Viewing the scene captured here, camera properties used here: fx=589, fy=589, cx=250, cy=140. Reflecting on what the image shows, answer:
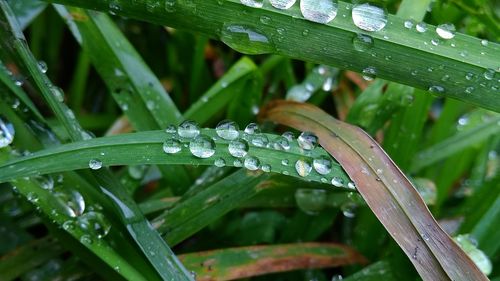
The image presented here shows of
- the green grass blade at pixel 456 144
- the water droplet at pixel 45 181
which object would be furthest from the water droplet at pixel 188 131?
the green grass blade at pixel 456 144

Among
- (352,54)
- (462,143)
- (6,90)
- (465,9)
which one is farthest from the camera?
(462,143)

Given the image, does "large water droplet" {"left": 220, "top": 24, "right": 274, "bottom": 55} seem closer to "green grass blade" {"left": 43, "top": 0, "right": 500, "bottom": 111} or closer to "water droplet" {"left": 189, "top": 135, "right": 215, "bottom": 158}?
"green grass blade" {"left": 43, "top": 0, "right": 500, "bottom": 111}

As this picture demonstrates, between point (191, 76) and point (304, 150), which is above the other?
point (304, 150)

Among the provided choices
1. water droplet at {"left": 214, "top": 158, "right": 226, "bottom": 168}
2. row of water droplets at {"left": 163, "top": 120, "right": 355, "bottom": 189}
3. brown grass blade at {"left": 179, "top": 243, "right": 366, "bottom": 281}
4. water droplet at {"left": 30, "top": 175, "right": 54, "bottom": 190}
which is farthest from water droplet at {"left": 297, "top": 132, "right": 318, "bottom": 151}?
water droplet at {"left": 30, "top": 175, "right": 54, "bottom": 190}

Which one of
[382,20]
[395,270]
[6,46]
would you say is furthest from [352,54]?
[6,46]

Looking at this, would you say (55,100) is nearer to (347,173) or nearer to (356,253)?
(347,173)

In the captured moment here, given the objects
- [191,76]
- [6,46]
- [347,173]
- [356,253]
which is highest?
[6,46]

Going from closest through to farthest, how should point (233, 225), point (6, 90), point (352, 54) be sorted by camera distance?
point (352, 54), point (6, 90), point (233, 225)

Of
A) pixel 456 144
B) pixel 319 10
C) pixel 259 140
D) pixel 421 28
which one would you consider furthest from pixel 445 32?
pixel 456 144
